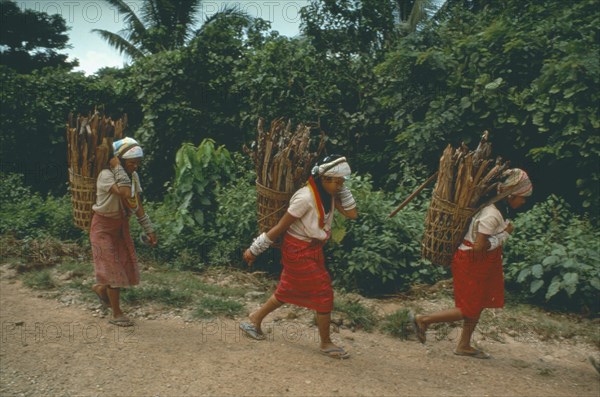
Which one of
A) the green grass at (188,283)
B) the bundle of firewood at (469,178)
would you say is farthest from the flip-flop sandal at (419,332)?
the green grass at (188,283)

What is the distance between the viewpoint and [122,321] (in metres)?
4.84

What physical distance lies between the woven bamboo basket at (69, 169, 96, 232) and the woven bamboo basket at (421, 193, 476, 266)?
8.99ft

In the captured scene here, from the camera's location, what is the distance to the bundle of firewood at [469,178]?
13.3 ft

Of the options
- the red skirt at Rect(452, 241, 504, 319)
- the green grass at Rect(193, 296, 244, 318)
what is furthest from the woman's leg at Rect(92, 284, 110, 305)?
the red skirt at Rect(452, 241, 504, 319)

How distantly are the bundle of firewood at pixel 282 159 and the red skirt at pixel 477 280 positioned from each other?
1.32m

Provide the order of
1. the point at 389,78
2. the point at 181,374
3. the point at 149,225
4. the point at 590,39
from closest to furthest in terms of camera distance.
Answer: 1. the point at 181,374
2. the point at 149,225
3. the point at 590,39
4. the point at 389,78

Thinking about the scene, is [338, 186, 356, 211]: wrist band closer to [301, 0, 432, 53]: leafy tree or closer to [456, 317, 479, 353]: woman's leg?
[456, 317, 479, 353]: woman's leg

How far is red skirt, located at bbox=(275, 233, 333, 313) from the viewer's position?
4.12m

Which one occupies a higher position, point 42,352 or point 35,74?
point 35,74

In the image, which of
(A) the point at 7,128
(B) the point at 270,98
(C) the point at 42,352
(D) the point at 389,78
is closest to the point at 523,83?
(D) the point at 389,78

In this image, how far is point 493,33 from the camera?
25.0 ft

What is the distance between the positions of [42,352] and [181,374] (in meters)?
1.20

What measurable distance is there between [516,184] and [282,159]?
5.53 ft

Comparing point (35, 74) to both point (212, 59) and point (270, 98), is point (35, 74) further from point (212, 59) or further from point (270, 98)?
point (270, 98)
